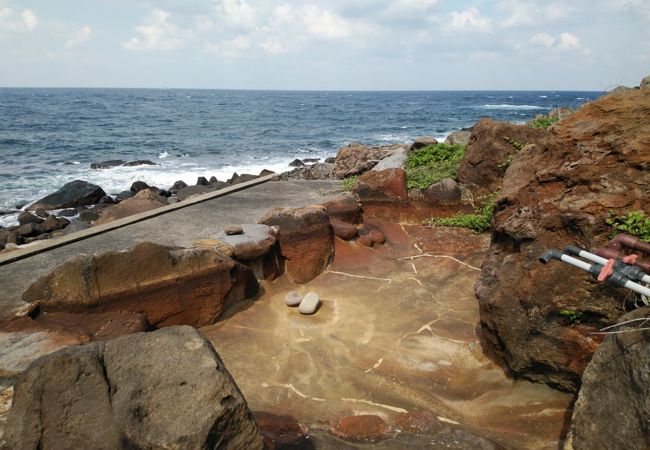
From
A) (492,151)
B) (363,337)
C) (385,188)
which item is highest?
(492,151)

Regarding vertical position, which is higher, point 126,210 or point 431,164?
point 431,164

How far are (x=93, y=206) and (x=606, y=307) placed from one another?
13509 millimetres

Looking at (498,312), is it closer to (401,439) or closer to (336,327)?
(401,439)

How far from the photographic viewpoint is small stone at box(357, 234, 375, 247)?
6902mm

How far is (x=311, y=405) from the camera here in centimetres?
383

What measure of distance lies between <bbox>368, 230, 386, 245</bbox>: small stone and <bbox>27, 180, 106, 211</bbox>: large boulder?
10108 mm

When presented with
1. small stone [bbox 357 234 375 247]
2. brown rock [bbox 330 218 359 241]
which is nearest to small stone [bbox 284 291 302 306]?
brown rock [bbox 330 218 359 241]

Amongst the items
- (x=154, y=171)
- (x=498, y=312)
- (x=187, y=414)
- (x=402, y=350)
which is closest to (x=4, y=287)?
(x=187, y=414)

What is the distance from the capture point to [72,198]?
13.6 metres

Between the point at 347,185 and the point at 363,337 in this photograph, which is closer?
the point at 363,337

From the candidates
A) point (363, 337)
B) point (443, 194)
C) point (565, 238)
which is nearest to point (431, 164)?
point (443, 194)

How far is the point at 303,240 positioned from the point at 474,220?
271 cm

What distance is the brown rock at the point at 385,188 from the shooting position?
779 cm

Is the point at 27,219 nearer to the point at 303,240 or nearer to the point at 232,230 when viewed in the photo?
the point at 232,230
